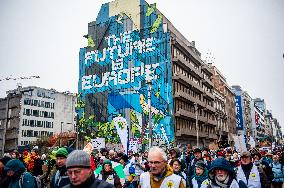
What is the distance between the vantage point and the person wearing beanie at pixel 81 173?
3.27 meters

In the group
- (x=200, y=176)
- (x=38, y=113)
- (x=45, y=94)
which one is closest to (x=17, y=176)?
(x=200, y=176)

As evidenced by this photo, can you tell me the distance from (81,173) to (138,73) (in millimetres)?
46207

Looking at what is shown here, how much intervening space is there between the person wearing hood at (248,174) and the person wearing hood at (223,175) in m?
2.44

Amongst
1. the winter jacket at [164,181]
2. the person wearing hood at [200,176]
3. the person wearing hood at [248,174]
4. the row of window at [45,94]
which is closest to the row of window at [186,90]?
the person wearing hood at [248,174]

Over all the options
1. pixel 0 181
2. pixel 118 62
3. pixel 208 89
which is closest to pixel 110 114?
pixel 118 62

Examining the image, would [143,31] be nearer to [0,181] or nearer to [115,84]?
[115,84]

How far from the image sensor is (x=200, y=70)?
208 ft

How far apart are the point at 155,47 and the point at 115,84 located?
328 inches

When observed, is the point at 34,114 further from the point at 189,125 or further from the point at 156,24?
the point at 156,24

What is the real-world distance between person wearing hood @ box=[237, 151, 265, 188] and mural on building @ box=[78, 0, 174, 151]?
1431 inches

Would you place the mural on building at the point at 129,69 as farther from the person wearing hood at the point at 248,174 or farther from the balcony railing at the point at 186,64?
the person wearing hood at the point at 248,174

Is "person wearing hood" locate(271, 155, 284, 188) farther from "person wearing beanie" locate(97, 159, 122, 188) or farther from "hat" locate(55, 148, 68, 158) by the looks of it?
"hat" locate(55, 148, 68, 158)

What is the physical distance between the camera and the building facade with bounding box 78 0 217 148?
47038mm

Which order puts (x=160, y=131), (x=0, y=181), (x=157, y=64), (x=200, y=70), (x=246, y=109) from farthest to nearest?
(x=246, y=109) → (x=200, y=70) → (x=157, y=64) → (x=160, y=131) → (x=0, y=181)
